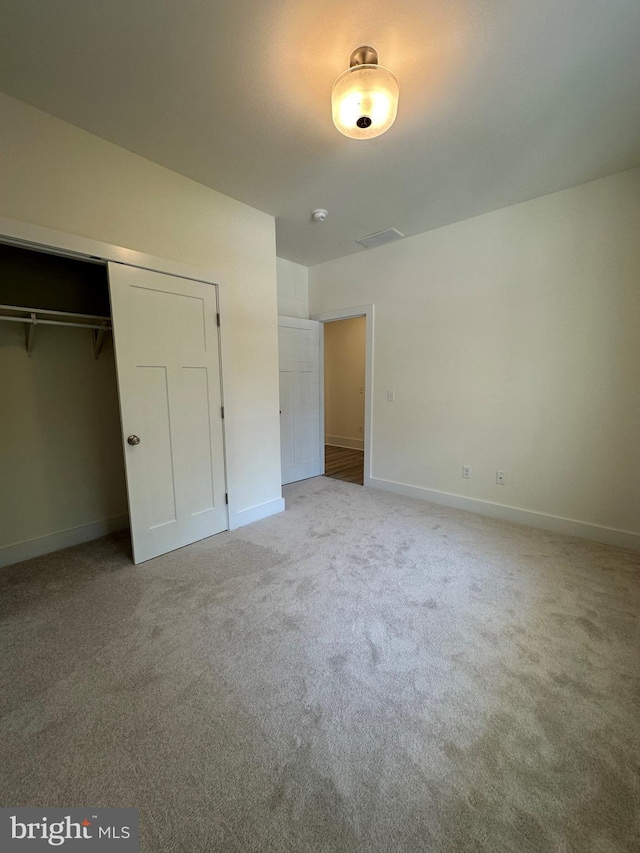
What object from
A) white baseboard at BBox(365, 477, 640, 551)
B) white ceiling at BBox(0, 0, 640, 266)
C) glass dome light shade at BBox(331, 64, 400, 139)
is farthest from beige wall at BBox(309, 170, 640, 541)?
glass dome light shade at BBox(331, 64, 400, 139)

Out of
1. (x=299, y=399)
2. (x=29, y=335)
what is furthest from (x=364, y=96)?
(x=299, y=399)

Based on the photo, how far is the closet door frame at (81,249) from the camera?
1.83 meters

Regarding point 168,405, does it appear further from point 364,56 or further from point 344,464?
point 344,464

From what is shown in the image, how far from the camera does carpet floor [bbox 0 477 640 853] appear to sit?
1.02m

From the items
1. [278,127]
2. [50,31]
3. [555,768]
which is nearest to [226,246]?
[278,127]

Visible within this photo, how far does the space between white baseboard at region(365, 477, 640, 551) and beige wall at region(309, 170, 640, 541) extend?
2.3 inches

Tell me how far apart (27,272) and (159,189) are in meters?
1.20

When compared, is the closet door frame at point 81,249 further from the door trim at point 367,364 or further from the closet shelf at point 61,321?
the door trim at point 367,364

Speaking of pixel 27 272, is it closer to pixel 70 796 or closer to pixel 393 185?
pixel 393 185

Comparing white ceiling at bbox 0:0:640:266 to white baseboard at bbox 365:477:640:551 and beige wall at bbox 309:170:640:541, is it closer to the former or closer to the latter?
beige wall at bbox 309:170:640:541

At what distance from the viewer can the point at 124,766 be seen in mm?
1156

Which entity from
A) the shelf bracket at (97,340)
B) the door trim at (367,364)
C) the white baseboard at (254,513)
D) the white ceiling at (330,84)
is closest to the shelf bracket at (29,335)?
the shelf bracket at (97,340)

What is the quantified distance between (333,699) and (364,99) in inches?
104

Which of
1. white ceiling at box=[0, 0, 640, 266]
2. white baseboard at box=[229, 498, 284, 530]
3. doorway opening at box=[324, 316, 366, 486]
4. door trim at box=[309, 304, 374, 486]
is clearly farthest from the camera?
doorway opening at box=[324, 316, 366, 486]
